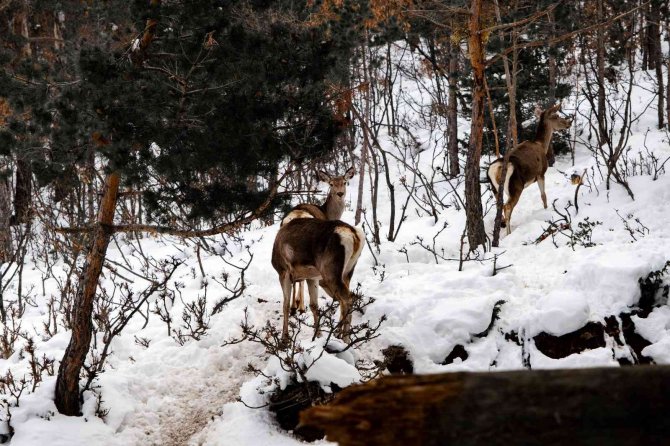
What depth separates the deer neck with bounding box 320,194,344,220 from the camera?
9.09 m

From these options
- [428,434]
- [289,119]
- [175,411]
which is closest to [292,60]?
[289,119]

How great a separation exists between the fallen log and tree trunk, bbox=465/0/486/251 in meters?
8.42

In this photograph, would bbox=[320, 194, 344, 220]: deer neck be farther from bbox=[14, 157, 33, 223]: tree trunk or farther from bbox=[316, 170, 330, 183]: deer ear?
bbox=[14, 157, 33, 223]: tree trunk

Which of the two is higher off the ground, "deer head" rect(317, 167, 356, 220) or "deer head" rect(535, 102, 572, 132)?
"deer head" rect(535, 102, 572, 132)

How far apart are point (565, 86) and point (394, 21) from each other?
358 inches

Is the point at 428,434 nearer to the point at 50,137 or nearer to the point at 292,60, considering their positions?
the point at 292,60

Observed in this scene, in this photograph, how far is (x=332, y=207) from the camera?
912 cm

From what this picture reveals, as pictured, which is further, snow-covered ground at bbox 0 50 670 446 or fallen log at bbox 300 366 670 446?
snow-covered ground at bbox 0 50 670 446

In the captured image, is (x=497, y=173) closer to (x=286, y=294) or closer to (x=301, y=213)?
(x=301, y=213)

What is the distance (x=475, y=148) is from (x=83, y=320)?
6665 millimetres

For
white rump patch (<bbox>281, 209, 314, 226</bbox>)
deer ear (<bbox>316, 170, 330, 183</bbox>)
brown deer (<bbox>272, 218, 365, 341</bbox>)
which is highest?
deer ear (<bbox>316, 170, 330, 183</bbox>)

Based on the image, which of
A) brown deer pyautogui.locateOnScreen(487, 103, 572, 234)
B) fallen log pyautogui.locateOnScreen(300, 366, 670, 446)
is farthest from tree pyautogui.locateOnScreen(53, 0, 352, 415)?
brown deer pyautogui.locateOnScreen(487, 103, 572, 234)

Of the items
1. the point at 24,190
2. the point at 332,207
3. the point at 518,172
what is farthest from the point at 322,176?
the point at 24,190

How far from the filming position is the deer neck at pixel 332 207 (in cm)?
909
